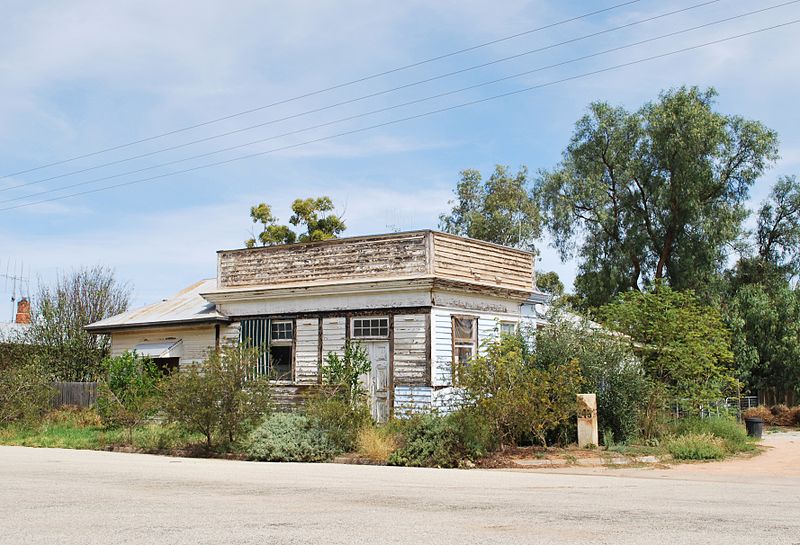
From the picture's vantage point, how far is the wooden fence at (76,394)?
95.9 feet

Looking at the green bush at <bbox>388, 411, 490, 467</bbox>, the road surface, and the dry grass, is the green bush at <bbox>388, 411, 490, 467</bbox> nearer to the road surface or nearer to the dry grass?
the dry grass

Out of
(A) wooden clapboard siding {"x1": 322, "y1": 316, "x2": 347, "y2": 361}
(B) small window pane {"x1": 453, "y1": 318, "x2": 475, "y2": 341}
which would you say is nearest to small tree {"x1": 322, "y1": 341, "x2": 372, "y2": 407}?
(A) wooden clapboard siding {"x1": 322, "y1": 316, "x2": 347, "y2": 361}

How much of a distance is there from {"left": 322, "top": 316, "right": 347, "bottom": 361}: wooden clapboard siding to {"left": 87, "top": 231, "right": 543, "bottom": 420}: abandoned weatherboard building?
31mm

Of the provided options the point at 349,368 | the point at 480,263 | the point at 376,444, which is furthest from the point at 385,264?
the point at 376,444

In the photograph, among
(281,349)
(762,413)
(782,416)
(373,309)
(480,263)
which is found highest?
(480,263)

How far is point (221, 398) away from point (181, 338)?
7.96 metres

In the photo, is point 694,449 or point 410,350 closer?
point 694,449

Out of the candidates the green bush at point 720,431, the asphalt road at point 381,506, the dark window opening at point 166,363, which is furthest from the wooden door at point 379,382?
the dark window opening at point 166,363

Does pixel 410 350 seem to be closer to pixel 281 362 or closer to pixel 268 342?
pixel 281 362

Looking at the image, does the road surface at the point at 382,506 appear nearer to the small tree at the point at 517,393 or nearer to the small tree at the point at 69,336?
the small tree at the point at 517,393

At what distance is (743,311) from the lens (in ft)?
124

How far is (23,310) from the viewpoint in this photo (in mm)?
46531

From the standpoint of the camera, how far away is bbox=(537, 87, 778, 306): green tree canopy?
1510 inches

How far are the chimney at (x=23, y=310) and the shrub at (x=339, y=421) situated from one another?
30.4 meters
